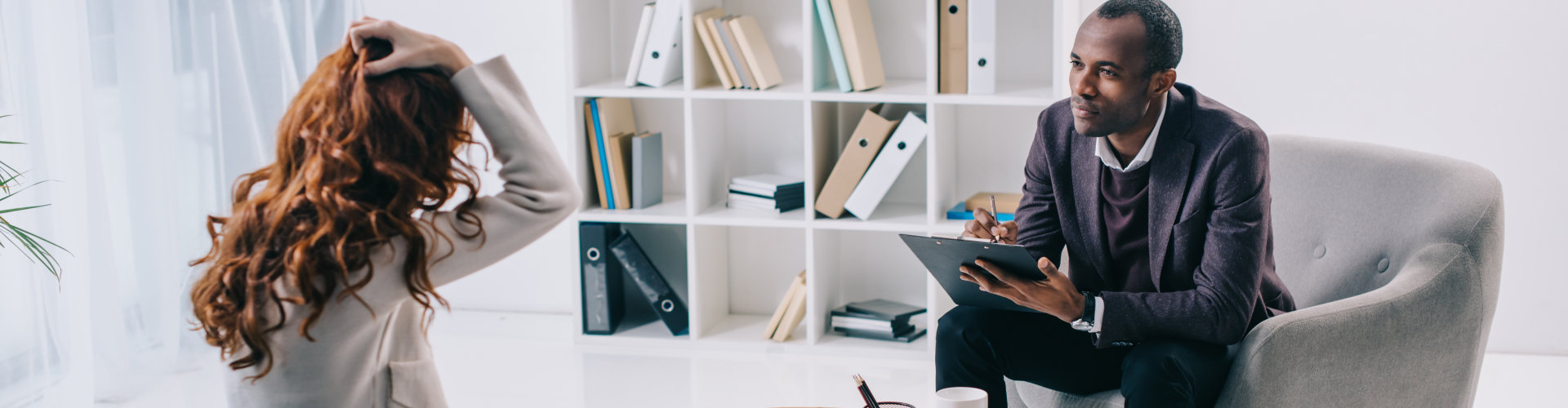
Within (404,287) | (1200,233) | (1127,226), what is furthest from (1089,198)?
(404,287)

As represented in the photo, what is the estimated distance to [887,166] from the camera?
9.38 feet

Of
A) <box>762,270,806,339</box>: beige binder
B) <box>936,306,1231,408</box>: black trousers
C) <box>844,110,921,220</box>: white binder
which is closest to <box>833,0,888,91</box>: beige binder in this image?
<box>844,110,921,220</box>: white binder

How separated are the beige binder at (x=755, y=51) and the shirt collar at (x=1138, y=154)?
3.71 feet

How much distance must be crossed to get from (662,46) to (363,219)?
5.79ft

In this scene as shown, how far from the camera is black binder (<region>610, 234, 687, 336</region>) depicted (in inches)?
121

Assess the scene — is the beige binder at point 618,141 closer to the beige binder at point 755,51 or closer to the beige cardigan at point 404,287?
the beige binder at point 755,51

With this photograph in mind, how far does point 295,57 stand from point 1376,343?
2514mm

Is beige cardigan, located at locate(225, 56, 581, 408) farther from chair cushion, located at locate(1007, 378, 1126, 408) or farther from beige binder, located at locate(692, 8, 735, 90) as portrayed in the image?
beige binder, located at locate(692, 8, 735, 90)

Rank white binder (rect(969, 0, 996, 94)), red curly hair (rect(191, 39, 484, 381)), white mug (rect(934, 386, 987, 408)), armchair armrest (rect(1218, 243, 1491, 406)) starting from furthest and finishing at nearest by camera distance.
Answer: white binder (rect(969, 0, 996, 94)), armchair armrest (rect(1218, 243, 1491, 406)), white mug (rect(934, 386, 987, 408)), red curly hair (rect(191, 39, 484, 381))

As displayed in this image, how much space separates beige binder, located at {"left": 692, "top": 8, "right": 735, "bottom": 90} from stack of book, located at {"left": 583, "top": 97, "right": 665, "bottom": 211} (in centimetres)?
27

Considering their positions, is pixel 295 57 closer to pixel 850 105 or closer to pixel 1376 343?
pixel 850 105

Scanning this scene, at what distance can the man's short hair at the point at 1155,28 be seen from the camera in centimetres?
174

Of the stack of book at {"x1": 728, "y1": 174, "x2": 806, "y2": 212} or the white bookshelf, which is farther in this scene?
the stack of book at {"x1": 728, "y1": 174, "x2": 806, "y2": 212}

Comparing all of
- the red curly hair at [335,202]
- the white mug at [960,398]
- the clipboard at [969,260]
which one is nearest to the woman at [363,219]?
the red curly hair at [335,202]
